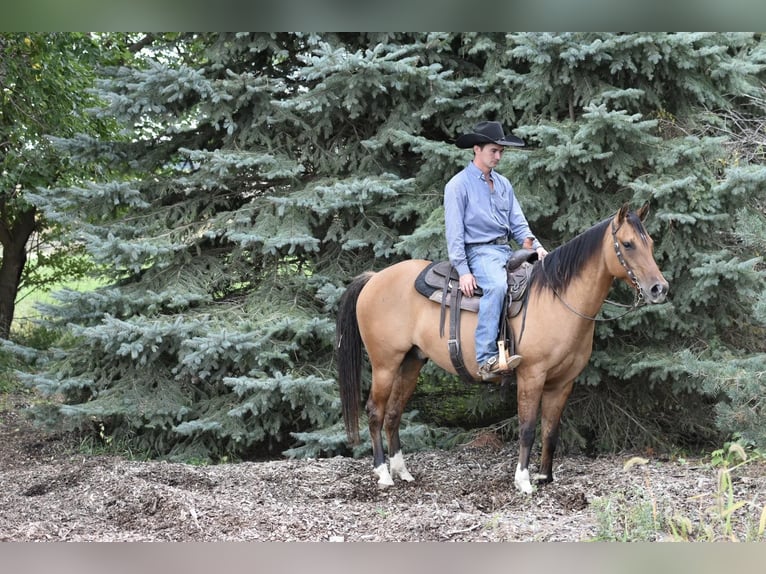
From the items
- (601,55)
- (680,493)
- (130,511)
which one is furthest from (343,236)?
(680,493)

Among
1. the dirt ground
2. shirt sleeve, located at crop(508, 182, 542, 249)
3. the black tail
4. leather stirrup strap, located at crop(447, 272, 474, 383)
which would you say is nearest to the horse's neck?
shirt sleeve, located at crop(508, 182, 542, 249)

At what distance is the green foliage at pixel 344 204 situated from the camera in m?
6.72

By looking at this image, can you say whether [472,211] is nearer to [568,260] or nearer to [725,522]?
[568,260]

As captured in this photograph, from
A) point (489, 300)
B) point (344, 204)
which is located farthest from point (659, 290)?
point (344, 204)

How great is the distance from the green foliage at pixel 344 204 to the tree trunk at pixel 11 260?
3.62m

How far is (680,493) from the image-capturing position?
17.5 feet

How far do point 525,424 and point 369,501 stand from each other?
1326mm

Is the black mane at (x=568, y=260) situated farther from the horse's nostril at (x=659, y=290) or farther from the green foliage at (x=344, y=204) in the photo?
the green foliage at (x=344, y=204)

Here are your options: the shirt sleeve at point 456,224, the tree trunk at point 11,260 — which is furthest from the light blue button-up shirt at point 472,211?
the tree trunk at point 11,260

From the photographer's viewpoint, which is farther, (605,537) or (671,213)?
(671,213)

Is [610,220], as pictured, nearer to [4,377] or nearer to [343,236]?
[343,236]

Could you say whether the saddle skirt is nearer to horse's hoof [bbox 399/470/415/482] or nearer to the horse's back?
the horse's back

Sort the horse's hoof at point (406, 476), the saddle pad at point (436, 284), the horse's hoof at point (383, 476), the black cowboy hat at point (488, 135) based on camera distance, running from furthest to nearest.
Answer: the horse's hoof at point (406, 476) → the horse's hoof at point (383, 476) → the saddle pad at point (436, 284) → the black cowboy hat at point (488, 135)

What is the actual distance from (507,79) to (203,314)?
370 centimetres
